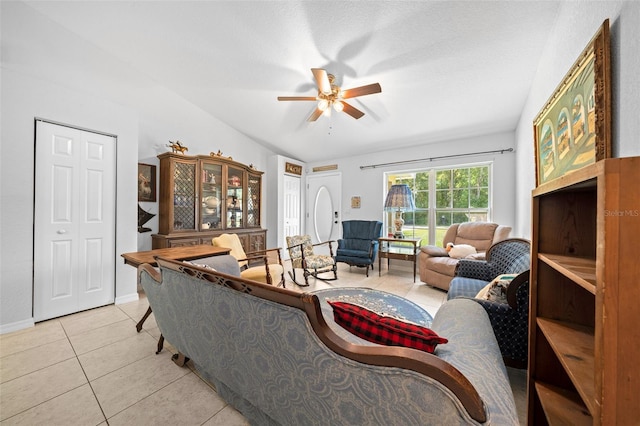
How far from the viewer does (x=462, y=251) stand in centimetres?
319

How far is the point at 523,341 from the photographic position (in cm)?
147

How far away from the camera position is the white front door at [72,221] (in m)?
2.29

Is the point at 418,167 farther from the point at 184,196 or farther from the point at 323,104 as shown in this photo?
the point at 184,196

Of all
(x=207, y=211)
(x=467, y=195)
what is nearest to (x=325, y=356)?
(x=207, y=211)

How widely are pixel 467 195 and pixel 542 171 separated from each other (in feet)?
7.62

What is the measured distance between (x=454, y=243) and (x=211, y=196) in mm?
4051

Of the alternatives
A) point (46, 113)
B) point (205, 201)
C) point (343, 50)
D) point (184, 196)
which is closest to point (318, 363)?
point (343, 50)

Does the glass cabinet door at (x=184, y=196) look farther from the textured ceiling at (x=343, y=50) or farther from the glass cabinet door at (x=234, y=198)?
the textured ceiling at (x=343, y=50)

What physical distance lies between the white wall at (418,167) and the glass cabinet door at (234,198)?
189 centimetres

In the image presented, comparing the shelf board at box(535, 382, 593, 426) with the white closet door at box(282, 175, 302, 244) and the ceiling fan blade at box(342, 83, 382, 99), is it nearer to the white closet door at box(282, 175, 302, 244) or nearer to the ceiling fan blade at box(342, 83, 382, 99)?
the ceiling fan blade at box(342, 83, 382, 99)

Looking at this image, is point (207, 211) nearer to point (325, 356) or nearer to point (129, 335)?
point (129, 335)

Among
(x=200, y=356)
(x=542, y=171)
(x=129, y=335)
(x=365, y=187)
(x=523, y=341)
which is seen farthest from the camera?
(x=365, y=187)

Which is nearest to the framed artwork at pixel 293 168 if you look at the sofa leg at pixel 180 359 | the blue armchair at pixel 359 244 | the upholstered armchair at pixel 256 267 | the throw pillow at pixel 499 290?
the blue armchair at pixel 359 244

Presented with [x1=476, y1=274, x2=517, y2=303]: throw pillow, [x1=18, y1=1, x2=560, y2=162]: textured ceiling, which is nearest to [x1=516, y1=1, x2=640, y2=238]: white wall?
[x1=18, y1=1, x2=560, y2=162]: textured ceiling
